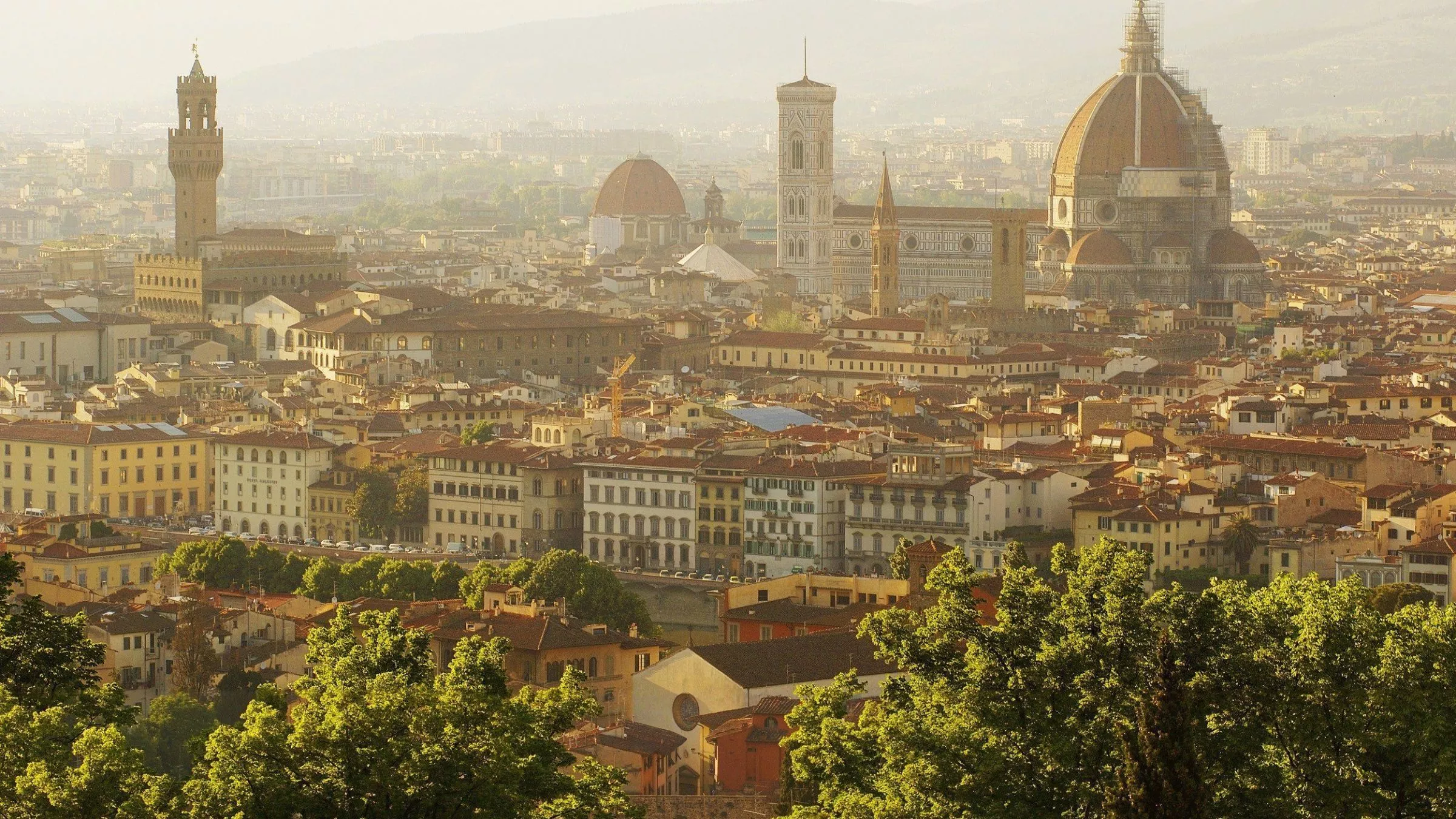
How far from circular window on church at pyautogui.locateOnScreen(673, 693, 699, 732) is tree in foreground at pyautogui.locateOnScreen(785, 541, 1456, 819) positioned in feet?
37.5

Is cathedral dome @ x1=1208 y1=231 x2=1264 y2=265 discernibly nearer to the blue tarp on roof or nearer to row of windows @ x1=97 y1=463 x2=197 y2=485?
the blue tarp on roof

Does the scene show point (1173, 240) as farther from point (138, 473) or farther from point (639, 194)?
point (138, 473)

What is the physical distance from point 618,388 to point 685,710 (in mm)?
29565

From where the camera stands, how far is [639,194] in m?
159

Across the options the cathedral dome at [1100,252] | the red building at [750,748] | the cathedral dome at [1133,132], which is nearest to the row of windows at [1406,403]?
the red building at [750,748]

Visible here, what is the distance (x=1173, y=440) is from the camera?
62625 mm

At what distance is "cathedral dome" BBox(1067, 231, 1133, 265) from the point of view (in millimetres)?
111062

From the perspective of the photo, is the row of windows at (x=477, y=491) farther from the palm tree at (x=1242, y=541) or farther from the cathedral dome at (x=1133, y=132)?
the cathedral dome at (x=1133, y=132)

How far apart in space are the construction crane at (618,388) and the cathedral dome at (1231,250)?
28.7 meters

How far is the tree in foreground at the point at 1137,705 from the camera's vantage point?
26.4 m

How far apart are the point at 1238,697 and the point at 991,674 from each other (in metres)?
1.92

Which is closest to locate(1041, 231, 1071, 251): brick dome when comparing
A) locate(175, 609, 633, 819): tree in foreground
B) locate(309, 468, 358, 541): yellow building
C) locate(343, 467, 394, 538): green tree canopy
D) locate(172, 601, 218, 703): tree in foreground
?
locate(309, 468, 358, 541): yellow building

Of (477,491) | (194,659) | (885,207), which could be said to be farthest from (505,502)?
(885,207)

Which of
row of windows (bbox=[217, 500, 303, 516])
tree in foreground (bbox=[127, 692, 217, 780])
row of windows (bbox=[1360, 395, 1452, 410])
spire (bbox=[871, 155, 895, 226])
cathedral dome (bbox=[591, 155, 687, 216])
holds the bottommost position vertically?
tree in foreground (bbox=[127, 692, 217, 780])
